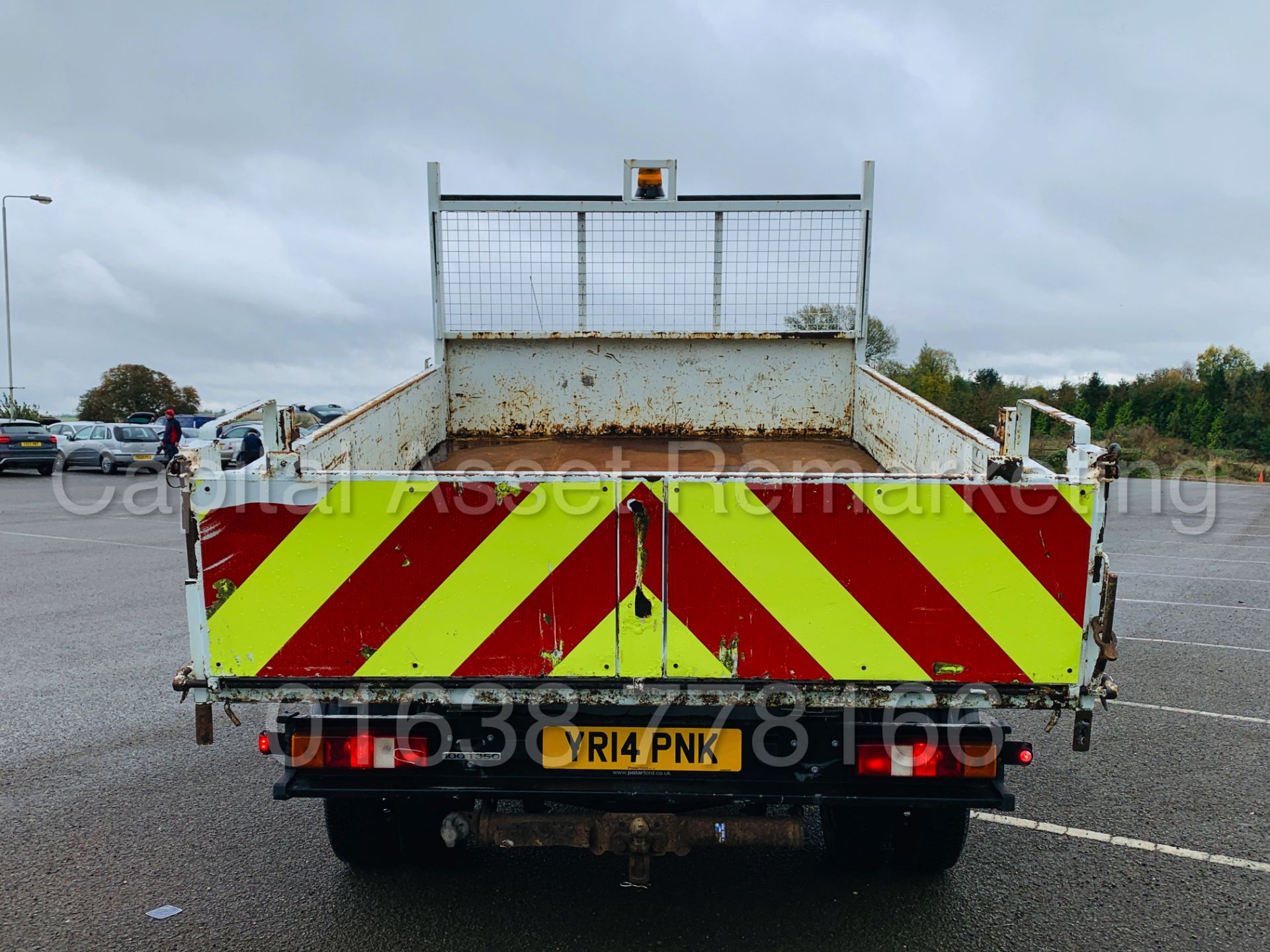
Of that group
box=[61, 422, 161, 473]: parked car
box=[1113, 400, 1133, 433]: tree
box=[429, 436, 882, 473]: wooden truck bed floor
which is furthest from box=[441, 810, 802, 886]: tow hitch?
box=[1113, 400, 1133, 433]: tree

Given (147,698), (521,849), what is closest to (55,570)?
(147,698)

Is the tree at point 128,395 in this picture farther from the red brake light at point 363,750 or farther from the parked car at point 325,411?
the red brake light at point 363,750

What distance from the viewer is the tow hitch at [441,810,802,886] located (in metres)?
2.79

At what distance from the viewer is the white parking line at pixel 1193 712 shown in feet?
17.7

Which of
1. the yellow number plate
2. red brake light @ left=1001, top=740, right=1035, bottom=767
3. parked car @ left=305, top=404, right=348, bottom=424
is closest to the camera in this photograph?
the yellow number plate

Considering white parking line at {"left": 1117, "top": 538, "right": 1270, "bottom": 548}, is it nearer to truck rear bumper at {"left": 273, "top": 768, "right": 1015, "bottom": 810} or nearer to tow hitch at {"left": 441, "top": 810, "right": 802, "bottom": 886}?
truck rear bumper at {"left": 273, "top": 768, "right": 1015, "bottom": 810}

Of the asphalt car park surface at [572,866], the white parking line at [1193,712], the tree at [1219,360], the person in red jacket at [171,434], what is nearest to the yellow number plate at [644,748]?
the asphalt car park surface at [572,866]

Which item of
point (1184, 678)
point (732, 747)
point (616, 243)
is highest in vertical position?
point (616, 243)

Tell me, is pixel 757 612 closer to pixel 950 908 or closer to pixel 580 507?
pixel 580 507

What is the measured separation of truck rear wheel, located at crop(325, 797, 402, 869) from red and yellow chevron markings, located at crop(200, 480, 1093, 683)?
2.89 ft

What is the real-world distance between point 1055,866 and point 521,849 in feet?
7.29

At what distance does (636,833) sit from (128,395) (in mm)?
58888

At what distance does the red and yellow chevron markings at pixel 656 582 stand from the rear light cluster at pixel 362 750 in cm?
29

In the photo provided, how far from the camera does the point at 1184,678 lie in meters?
6.23
